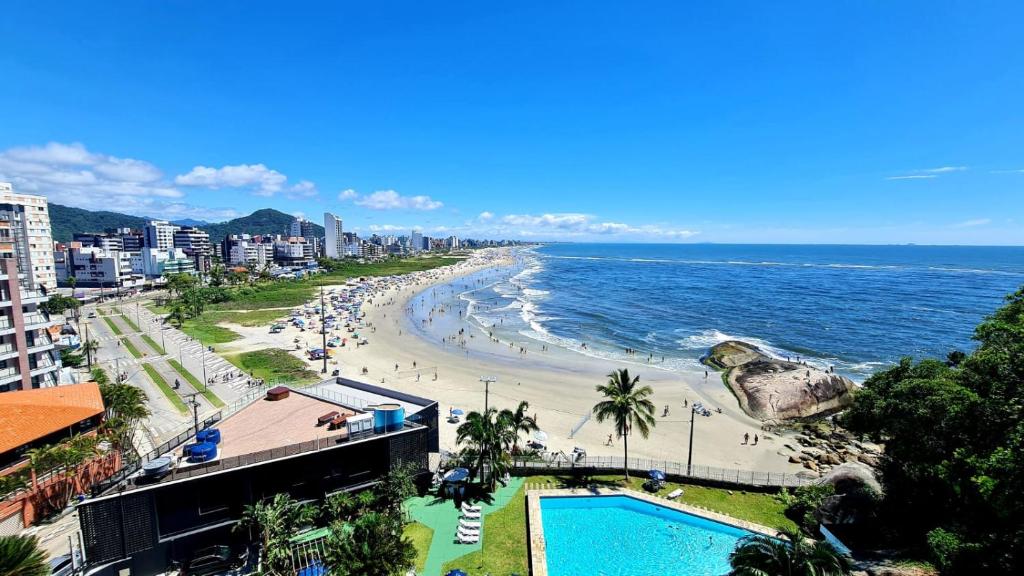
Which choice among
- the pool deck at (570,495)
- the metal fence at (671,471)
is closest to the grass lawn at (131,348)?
the metal fence at (671,471)

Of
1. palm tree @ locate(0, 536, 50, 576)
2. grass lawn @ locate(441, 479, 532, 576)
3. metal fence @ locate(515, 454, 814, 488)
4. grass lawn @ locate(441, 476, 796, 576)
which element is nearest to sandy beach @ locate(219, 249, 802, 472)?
metal fence @ locate(515, 454, 814, 488)

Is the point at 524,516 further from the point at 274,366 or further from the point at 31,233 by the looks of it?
the point at 31,233

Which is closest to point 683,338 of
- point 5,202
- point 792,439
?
point 792,439

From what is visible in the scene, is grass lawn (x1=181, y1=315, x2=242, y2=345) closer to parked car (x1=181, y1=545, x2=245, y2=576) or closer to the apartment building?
the apartment building

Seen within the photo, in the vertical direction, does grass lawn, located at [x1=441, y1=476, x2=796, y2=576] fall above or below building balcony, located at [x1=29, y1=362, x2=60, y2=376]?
below

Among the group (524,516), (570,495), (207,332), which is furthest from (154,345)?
(570,495)

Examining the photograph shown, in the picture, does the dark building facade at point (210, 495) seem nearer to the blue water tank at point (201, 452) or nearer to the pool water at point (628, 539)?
the blue water tank at point (201, 452)
